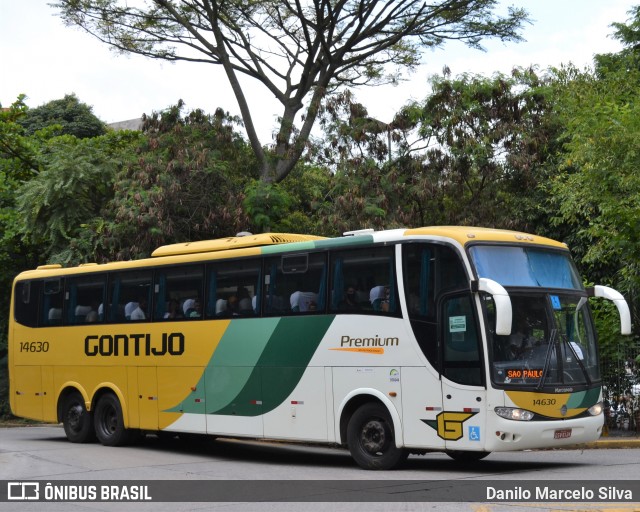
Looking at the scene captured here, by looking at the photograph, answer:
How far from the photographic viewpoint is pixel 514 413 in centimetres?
1312

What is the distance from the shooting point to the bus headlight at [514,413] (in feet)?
42.9

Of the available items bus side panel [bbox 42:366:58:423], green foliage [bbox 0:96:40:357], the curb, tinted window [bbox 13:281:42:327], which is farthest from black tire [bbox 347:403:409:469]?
green foliage [bbox 0:96:40:357]

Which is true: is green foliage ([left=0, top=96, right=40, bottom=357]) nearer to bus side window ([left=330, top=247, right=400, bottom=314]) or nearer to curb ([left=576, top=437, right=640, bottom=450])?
bus side window ([left=330, top=247, right=400, bottom=314])

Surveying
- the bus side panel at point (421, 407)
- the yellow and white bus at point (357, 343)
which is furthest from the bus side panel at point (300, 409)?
the bus side panel at point (421, 407)

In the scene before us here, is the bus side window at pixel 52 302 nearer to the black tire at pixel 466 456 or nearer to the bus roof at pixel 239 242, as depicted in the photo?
the bus roof at pixel 239 242

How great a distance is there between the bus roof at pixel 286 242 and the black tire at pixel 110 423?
8.53 feet

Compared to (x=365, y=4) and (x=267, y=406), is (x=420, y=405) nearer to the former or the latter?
(x=267, y=406)

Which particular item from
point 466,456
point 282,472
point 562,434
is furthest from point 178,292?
point 562,434

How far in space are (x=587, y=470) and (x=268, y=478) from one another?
4.32 metres

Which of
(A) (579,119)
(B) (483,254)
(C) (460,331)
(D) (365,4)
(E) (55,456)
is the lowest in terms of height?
(E) (55,456)

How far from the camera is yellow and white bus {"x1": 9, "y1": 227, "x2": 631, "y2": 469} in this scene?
527 inches

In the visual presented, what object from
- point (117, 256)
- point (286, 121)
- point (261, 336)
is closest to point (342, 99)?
point (286, 121)

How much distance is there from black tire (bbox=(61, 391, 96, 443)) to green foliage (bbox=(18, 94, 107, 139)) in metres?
33.0

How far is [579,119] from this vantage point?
20453 mm
